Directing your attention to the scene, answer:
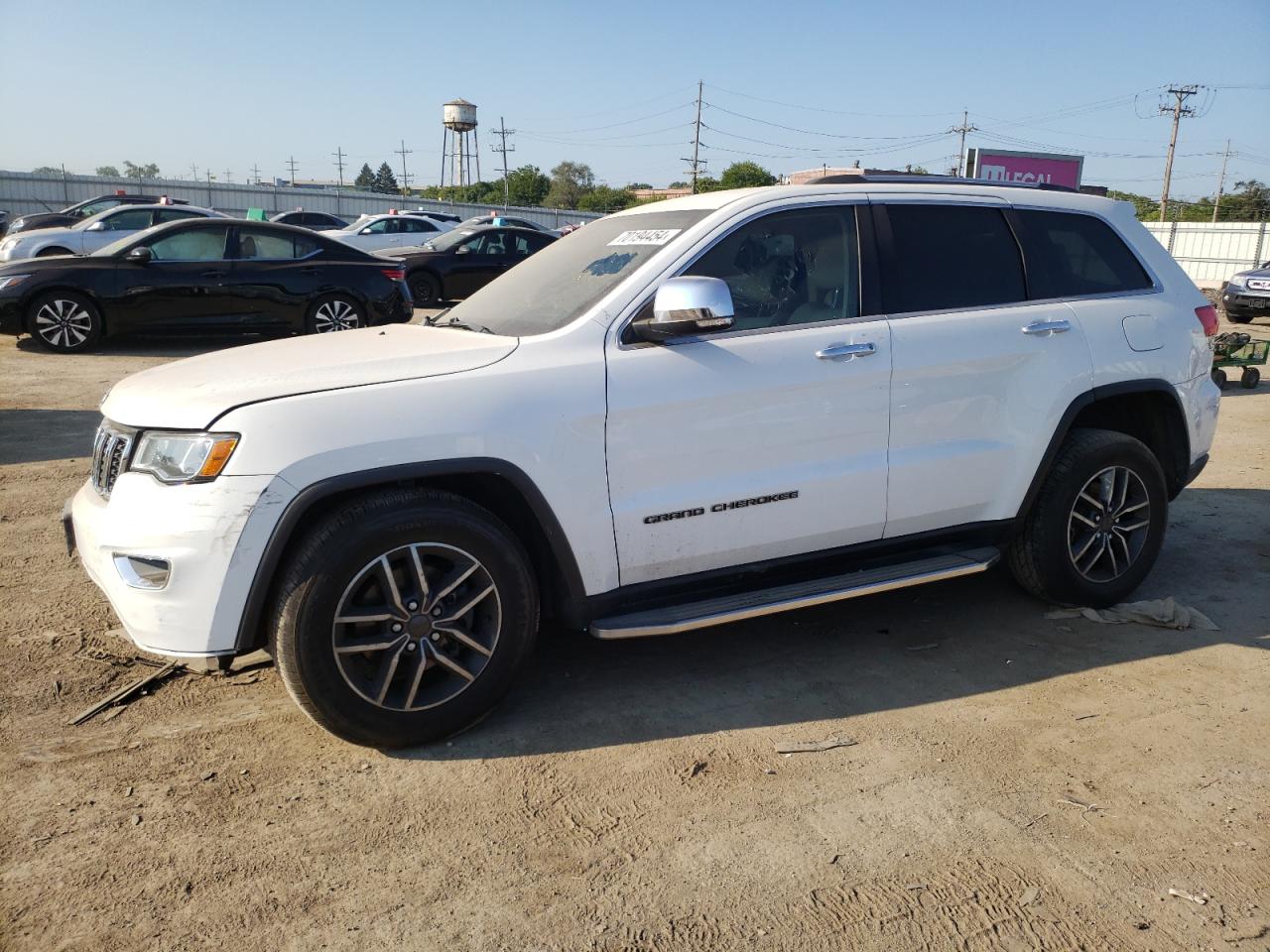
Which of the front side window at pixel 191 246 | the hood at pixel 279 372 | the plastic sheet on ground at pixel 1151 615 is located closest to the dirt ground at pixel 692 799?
the plastic sheet on ground at pixel 1151 615

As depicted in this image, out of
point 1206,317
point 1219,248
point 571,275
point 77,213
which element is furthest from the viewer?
point 1219,248

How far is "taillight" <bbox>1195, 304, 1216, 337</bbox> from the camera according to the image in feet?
16.0

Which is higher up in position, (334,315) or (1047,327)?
(1047,327)

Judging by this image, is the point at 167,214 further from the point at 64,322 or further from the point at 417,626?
the point at 417,626

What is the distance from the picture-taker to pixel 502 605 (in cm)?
344

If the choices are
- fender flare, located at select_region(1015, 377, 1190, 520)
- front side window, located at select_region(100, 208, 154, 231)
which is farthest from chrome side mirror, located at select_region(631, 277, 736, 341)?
front side window, located at select_region(100, 208, 154, 231)

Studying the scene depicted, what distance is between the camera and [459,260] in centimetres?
1770

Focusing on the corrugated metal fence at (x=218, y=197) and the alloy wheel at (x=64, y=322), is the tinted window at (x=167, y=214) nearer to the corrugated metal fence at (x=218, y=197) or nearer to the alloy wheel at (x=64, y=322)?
the alloy wheel at (x=64, y=322)

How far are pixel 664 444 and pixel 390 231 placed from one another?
2179 cm

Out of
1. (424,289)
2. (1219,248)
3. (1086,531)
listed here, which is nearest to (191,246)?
(424,289)

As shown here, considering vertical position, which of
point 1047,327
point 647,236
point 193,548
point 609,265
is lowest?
point 193,548

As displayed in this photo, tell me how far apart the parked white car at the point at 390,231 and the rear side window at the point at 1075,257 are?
19.5 meters

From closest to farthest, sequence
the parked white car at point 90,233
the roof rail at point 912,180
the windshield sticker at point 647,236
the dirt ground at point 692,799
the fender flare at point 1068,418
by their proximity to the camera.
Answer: the dirt ground at point 692,799
the windshield sticker at point 647,236
the roof rail at point 912,180
the fender flare at point 1068,418
the parked white car at point 90,233

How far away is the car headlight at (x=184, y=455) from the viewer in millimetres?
3119
